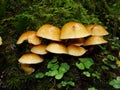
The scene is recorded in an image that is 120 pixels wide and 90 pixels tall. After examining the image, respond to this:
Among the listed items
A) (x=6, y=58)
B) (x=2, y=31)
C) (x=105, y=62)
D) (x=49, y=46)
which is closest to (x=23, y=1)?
(x=2, y=31)

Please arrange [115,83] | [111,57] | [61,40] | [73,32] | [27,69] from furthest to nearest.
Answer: [111,57] → [27,69] → [115,83] → [61,40] → [73,32]

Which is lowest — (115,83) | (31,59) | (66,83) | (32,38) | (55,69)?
(115,83)

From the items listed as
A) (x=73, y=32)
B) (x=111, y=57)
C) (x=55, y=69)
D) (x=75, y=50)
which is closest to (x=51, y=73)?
(x=55, y=69)

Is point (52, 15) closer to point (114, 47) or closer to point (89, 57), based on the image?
point (89, 57)

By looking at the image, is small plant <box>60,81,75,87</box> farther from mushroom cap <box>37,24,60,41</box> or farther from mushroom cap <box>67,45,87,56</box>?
mushroom cap <box>37,24,60,41</box>

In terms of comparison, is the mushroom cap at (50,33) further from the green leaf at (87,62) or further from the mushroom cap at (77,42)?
the green leaf at (87,62)

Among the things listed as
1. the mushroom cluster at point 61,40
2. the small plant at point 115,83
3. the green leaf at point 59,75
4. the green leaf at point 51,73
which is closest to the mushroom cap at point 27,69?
the mushroom cluster at point 61,40

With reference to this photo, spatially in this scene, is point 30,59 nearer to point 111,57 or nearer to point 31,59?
point 31,59
